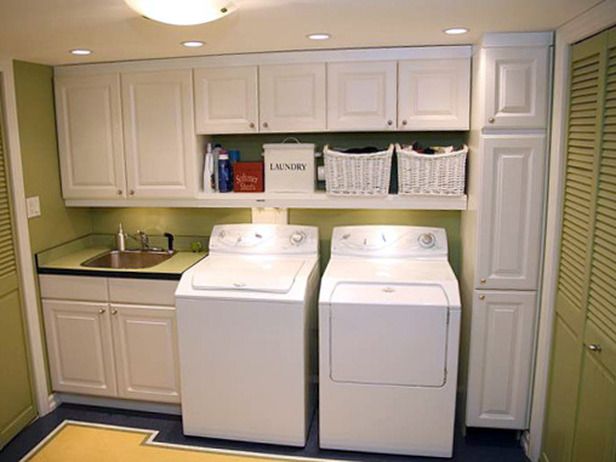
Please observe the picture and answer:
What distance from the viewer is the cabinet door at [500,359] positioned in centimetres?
261

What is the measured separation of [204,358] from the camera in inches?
106

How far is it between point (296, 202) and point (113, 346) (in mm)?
1338

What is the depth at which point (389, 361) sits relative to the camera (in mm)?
2514

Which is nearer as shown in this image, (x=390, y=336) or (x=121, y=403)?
(x=390, y=336)

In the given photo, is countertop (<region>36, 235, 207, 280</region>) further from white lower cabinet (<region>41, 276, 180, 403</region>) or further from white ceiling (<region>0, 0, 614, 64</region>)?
white ceiling (<region>0, 0, 614, 64</region>)

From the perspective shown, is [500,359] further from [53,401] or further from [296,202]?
[53,401]

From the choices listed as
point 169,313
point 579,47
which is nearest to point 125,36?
point 169,313

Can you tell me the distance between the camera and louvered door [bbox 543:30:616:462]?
6.04 ft

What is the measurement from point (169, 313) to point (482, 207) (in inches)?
68.6

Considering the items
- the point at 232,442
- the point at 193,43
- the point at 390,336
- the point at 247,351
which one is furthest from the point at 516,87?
the point at 232,442

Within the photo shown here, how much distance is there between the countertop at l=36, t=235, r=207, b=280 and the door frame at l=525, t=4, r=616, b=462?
1858mm

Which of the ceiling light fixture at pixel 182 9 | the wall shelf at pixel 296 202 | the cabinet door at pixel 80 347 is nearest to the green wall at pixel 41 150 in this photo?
the wall shelf at pixel 296 202

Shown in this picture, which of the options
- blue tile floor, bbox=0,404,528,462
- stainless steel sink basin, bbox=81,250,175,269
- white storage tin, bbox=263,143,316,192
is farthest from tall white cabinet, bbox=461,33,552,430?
stainless steel sink basin, bbox=81,250,175,269

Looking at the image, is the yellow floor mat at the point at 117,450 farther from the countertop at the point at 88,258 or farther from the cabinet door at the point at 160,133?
the cabinet door at the point at 160,133
